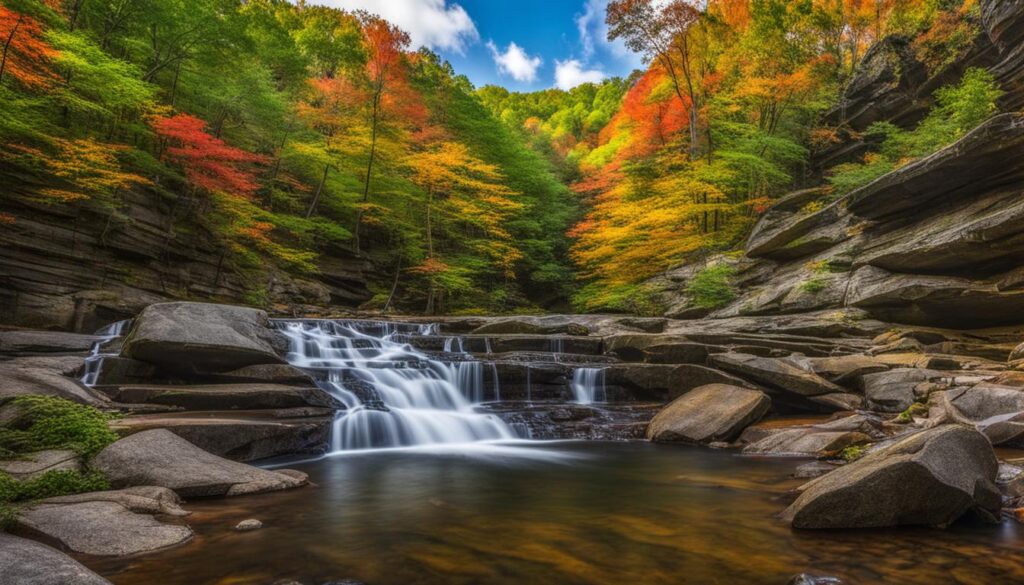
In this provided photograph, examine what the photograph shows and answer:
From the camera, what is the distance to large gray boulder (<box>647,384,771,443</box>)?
870 cm

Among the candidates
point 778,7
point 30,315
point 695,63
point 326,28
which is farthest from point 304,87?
point 778,7

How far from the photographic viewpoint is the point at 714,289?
59.0ft

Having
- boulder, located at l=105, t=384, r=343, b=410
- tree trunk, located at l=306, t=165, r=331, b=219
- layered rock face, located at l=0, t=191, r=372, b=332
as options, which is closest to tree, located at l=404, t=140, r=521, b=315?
tree trunk, located at l=306, t=165, r=331, b=219

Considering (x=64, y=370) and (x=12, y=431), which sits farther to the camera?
(x=64, y=370)

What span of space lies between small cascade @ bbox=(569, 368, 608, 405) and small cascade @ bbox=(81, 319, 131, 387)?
29.6 ft

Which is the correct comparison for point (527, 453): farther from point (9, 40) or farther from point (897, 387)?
point (9, 40)

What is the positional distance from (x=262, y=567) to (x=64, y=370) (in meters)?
7.24

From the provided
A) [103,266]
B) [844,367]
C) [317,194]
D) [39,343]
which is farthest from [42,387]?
[317,194]

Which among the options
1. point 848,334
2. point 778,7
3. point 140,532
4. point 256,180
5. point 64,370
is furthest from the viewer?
point 778,7

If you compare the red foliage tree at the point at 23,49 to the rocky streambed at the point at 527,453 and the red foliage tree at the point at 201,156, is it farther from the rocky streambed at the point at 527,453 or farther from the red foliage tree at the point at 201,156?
the rocky streambed at the point at 527,453

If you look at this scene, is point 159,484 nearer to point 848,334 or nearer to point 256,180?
point 848,334

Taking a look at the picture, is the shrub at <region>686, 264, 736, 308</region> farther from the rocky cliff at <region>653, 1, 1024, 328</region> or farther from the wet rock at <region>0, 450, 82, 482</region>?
the wet rock at <region>0, 450, 82, 482</region>

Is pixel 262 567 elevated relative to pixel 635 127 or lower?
lower

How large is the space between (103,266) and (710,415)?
16388 millimetres
